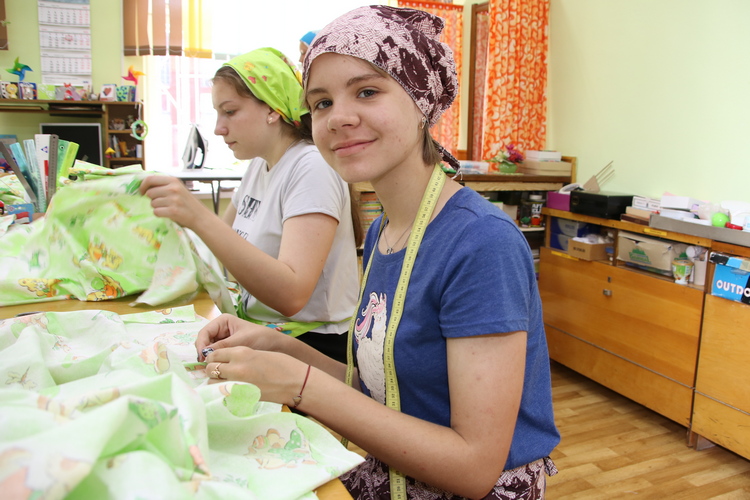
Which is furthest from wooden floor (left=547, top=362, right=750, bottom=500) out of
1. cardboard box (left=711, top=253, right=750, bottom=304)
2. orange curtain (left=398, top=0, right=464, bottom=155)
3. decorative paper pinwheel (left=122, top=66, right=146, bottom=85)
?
decorative paper pinwheel (left=122, top=66, right=146, bottom=85)

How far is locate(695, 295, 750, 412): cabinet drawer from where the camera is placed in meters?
2.25

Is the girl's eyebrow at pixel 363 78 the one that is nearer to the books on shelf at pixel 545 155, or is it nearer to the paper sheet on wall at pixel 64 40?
the books on shelf at pixel 545 155

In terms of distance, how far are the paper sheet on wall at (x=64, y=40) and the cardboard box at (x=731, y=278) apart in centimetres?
463

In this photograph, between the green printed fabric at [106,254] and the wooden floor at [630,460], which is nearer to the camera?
the green printed fabric at [106,254]

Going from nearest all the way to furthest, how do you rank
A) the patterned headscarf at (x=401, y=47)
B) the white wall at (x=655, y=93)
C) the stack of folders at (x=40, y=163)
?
the patterned headscarf at (x=401, y=47)
the stack of folders at (x=40, y=163)
the white wall at (x=655, y=93)

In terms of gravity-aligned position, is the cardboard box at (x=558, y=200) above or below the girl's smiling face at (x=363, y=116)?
below

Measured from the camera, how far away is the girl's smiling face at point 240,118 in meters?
1.62

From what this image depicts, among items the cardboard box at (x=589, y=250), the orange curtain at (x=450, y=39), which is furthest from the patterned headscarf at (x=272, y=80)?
the orange curtain at (x=450, y=39)

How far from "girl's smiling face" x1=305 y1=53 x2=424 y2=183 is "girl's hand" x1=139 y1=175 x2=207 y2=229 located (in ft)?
1.51

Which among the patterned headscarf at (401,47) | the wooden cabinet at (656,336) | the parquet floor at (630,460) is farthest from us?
the wooden cabinet at (656,336)

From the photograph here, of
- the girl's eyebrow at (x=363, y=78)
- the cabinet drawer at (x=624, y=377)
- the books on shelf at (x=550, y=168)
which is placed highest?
the girl's eyebrow at (x=363, y=78)

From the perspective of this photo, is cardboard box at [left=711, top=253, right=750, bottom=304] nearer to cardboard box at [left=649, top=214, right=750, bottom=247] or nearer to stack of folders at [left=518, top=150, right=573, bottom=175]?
cardboard box at [left=649, top=214, right=750, bottom=247]

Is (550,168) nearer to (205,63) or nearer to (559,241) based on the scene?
(559,241)

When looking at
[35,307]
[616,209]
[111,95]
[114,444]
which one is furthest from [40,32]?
[114,444]
